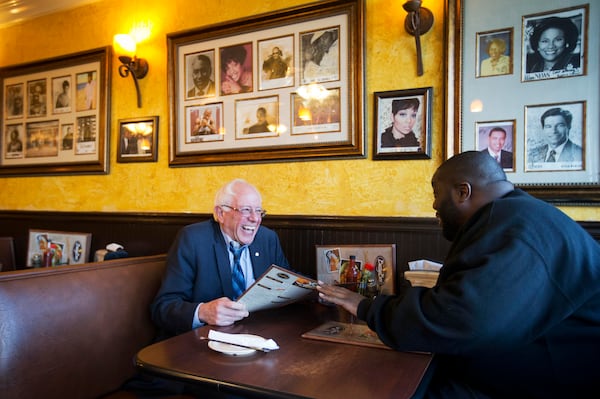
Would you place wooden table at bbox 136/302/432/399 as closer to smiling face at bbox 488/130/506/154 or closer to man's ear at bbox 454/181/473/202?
man's ear at bbox 454/181/473/202

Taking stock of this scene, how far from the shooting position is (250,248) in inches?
92.0

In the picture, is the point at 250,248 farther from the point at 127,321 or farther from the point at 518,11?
the point at 518,11

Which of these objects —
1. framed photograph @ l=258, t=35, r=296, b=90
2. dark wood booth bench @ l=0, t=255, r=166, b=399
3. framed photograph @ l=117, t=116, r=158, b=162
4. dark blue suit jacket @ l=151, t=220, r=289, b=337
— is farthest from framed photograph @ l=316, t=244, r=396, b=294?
framed photograph @ l=117, t=116, r=158, b=162

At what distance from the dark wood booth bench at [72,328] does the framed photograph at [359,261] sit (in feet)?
3.29

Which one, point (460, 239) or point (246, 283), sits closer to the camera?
point (460, 239)

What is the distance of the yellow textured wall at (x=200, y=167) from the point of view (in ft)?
8.14

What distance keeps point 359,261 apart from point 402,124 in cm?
84

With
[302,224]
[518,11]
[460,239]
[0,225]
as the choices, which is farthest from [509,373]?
[0,225]

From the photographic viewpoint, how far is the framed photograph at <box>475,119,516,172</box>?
224cm

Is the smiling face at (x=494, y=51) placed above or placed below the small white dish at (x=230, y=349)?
above

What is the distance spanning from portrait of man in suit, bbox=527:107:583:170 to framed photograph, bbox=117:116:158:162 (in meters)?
2.61

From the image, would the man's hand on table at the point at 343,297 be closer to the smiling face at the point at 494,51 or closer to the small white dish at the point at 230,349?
the small white dish at the point at 230,349

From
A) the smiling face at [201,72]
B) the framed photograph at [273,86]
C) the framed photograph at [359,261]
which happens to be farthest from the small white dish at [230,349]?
the smiling face at [201,72]

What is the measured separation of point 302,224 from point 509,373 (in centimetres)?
164
